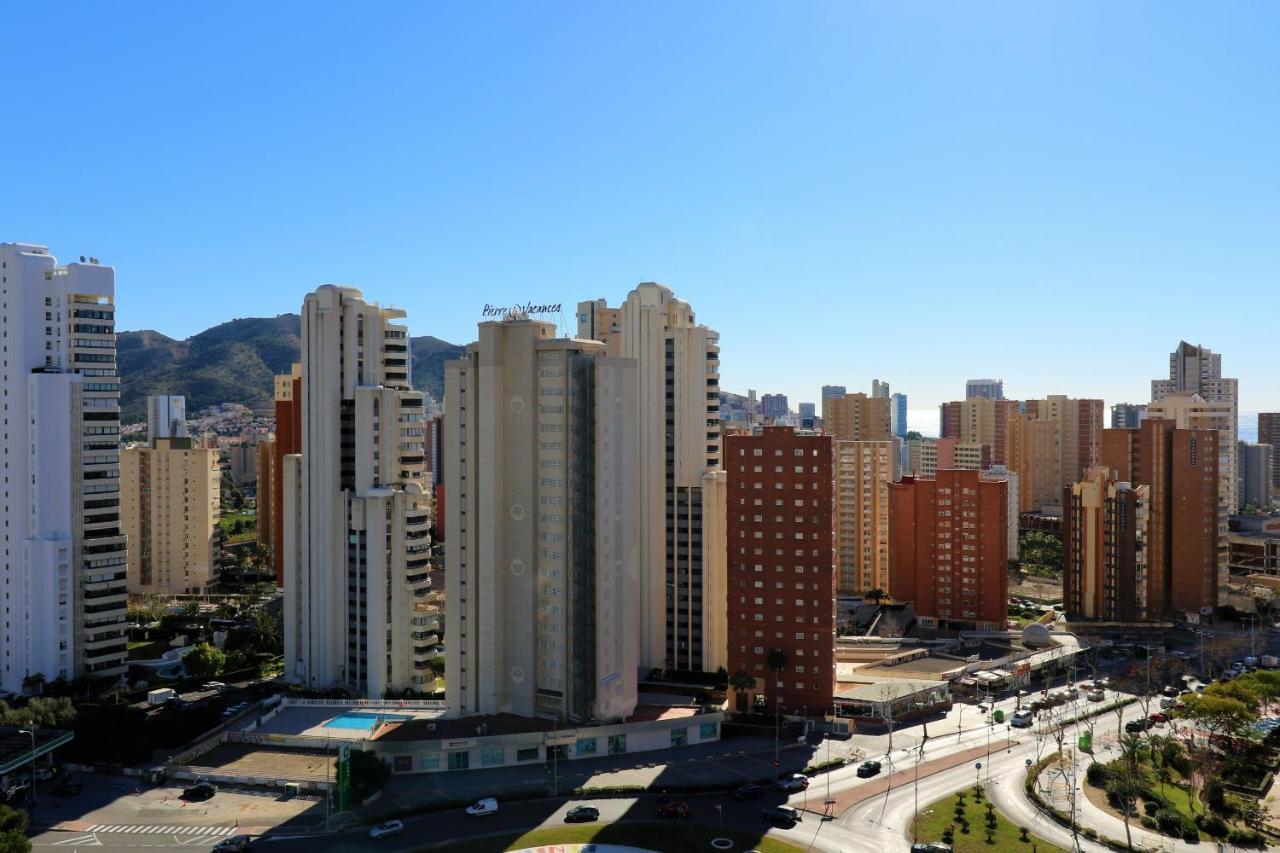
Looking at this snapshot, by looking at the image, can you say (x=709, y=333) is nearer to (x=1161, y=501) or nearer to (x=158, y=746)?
(x=158, y=746)

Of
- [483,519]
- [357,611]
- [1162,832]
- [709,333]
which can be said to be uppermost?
[709,333]

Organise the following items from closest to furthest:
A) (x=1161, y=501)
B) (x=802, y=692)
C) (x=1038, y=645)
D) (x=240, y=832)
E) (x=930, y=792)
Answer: (x=240, y=832) → (x=930, y=792) → (x=802, y=692) → (x=1038, y=645) → (x=1161, y=501)

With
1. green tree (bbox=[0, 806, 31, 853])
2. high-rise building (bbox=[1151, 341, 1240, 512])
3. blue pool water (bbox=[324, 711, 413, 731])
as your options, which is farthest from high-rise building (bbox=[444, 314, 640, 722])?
high-rise building (bbox=[1151, 341, 1240, 512])

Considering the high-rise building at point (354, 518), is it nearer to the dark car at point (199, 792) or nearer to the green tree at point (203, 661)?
the green tree at point (203, 661)

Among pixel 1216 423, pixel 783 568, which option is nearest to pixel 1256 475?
pixel 1216 423

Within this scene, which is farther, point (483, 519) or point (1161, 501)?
point (1161, 501)

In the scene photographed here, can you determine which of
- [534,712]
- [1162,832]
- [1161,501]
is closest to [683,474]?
[534,712]
